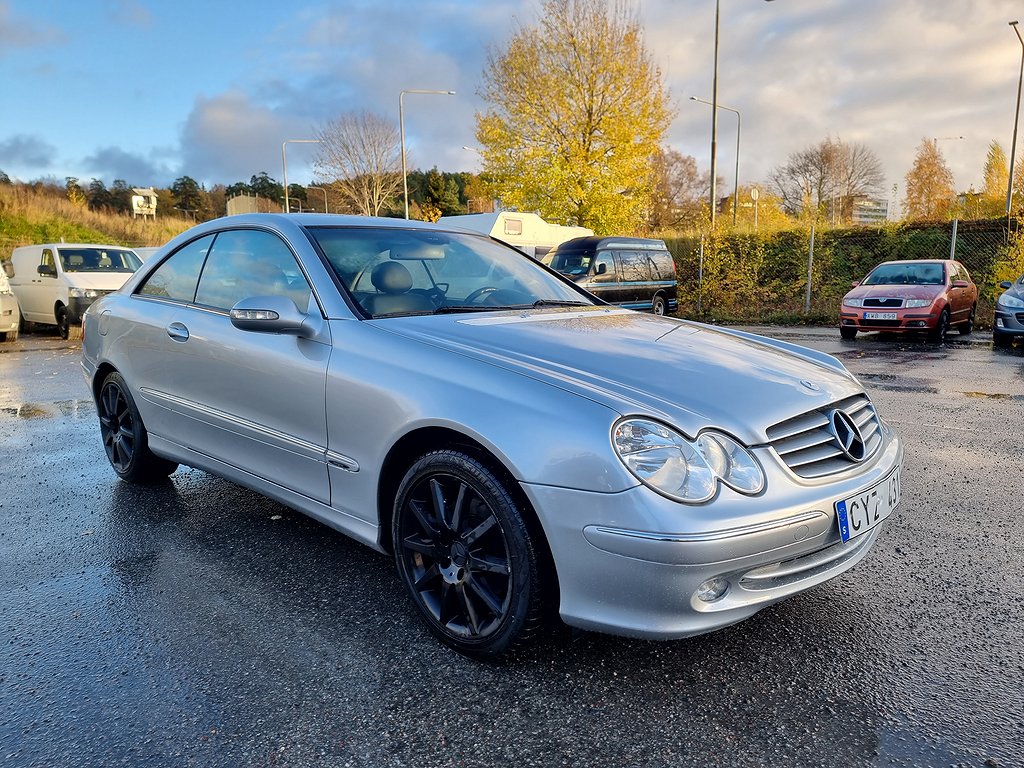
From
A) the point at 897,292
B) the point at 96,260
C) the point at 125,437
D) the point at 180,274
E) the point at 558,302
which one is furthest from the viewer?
the point at 96,260

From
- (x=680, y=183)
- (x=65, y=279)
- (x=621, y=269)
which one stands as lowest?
(x=65, y=279)

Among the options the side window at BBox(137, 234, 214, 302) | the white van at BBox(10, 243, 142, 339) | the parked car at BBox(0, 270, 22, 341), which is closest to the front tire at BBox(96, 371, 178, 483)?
the side window at BBox(137, 234, 214, 302)

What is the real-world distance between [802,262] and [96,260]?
655 inches

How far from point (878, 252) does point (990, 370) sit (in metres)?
11.1

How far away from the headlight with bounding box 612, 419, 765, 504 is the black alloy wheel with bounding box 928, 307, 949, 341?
1185 centimetres

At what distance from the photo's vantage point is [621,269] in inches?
611

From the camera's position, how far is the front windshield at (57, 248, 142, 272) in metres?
14.2

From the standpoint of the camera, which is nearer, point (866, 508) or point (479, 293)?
point (866, 508)

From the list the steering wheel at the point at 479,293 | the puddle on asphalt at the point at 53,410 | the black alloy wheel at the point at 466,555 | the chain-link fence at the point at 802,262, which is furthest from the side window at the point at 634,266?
the black alloy wheel at the point at 466,555

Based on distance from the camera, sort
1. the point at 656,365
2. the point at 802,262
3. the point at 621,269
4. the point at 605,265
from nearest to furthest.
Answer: the point at 656,365
the point at 605,265
the point at 621,269
the point at 802,262

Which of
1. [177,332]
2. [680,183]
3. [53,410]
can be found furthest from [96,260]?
[680,183]

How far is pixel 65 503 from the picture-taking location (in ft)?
13.5

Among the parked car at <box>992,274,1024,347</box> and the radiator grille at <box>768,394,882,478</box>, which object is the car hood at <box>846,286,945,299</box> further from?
the radiator grille at <box>768,394,882,478</box>

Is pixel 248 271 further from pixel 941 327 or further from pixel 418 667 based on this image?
pixel 941 327
